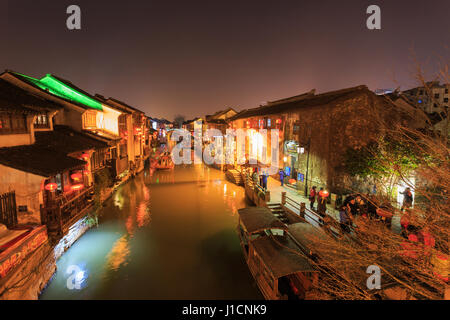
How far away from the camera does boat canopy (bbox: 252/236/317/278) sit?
938 centimetres

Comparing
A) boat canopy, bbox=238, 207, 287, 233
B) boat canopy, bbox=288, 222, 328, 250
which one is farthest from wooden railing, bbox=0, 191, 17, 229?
boat canopy, bbox=288, 222, 328, 250

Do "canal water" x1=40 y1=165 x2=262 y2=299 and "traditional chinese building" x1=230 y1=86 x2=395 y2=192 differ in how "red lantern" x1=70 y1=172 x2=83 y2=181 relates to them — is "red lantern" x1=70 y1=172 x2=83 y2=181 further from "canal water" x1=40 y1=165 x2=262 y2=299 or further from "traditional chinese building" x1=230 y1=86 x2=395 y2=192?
"traditional chinese building" x1=230 y1=86 x2=395 y2=192

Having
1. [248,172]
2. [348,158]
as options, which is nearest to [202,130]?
[248,172]

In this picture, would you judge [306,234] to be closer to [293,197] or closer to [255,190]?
[293,197]

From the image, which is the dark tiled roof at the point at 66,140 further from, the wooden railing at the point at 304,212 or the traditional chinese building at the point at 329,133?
the traditional chinese building at the point at 329,133

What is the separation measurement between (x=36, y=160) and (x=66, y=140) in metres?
4.94

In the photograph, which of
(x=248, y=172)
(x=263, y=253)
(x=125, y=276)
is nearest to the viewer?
(x=263, y=253)

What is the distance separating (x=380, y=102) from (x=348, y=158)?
15.5ft

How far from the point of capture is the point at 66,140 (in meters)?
15.7

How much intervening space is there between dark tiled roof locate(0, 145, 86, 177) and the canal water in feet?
18.2

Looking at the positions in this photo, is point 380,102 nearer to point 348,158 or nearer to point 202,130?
point 348,158

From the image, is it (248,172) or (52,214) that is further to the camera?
(248,172)

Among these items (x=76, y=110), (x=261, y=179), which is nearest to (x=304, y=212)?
(x=261, y=179)
